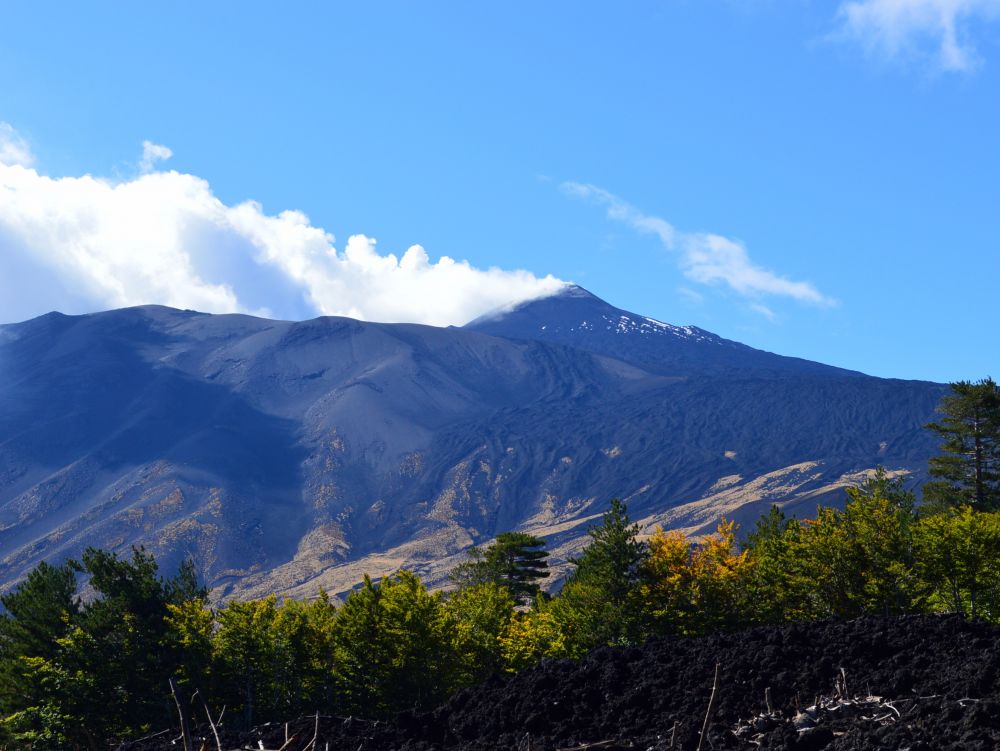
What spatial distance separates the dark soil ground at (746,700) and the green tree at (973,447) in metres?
35.1

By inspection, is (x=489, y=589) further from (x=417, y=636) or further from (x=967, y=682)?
(x=967, y=682)

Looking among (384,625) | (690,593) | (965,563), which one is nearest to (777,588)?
(690,593)

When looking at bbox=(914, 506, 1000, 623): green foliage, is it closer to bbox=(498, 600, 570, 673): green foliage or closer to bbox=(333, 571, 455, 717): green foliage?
bbox=(498, 600, 570, 673): green foliage

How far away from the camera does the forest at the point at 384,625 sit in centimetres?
3559

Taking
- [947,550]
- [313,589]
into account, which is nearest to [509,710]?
[947,550]

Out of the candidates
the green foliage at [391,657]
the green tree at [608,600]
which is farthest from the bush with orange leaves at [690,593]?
the green foliage at [391,657]

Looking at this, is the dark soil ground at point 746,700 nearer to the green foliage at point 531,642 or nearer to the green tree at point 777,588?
the green foliage at point 531,642

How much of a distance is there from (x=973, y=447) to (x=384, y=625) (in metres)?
34.2

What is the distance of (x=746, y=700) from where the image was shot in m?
17.9

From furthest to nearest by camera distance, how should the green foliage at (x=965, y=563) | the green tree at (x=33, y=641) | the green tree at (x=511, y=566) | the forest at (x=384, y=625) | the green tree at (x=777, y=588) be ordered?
the green tree at (x=511, y=566) → the green tree at (x=777, y=588) → the green tree at (x=33, y=641) → the forest at (x=384, y=625) → the green foliage at (x=965, y=563)

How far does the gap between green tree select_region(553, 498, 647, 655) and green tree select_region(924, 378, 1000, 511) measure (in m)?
21.7

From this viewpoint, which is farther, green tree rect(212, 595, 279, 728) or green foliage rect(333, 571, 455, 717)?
green foliage rect(333, 571, 455, 717)

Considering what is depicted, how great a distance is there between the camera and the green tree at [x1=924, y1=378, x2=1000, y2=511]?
5253 cm

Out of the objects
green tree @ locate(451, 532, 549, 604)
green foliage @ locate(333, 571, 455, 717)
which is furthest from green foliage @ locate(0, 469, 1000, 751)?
green tree @ locate(451, 532, 549, 604)
